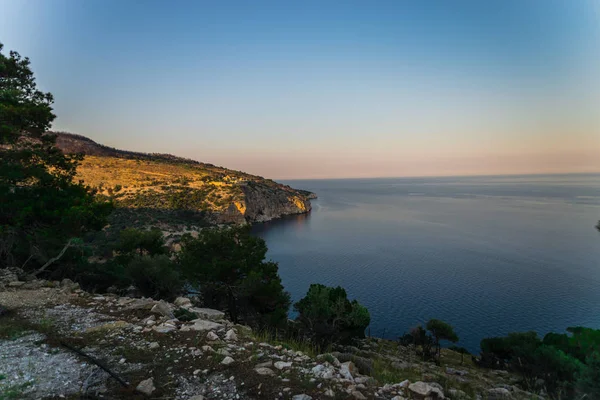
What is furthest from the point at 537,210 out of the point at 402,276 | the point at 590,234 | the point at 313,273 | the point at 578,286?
the point at 313,273

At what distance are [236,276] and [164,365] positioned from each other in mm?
12147

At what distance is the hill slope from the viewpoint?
71.0 metres

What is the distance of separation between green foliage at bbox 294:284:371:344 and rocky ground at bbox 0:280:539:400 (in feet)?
40.4

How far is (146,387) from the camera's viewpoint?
441cm

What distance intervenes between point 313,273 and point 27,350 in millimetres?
44236

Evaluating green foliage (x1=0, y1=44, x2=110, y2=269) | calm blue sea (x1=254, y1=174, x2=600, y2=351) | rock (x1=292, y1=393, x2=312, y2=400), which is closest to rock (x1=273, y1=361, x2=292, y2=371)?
rock (x1=292, y1=393, x2=312, y2=400)

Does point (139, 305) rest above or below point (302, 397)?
below

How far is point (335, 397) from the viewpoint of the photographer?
452 cm

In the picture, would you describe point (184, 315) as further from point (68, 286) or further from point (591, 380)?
point (591, 380)

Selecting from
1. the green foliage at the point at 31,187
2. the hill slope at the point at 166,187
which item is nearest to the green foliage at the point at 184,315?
the green foliage at the point at 31,187

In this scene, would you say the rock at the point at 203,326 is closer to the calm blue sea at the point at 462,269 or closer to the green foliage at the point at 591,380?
the green foliage at the point at 591,380

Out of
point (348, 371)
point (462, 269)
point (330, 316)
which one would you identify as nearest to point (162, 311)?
point (348, 371)

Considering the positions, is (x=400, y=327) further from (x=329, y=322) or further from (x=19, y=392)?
(x=19, y=392)

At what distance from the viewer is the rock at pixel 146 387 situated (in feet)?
14.3
